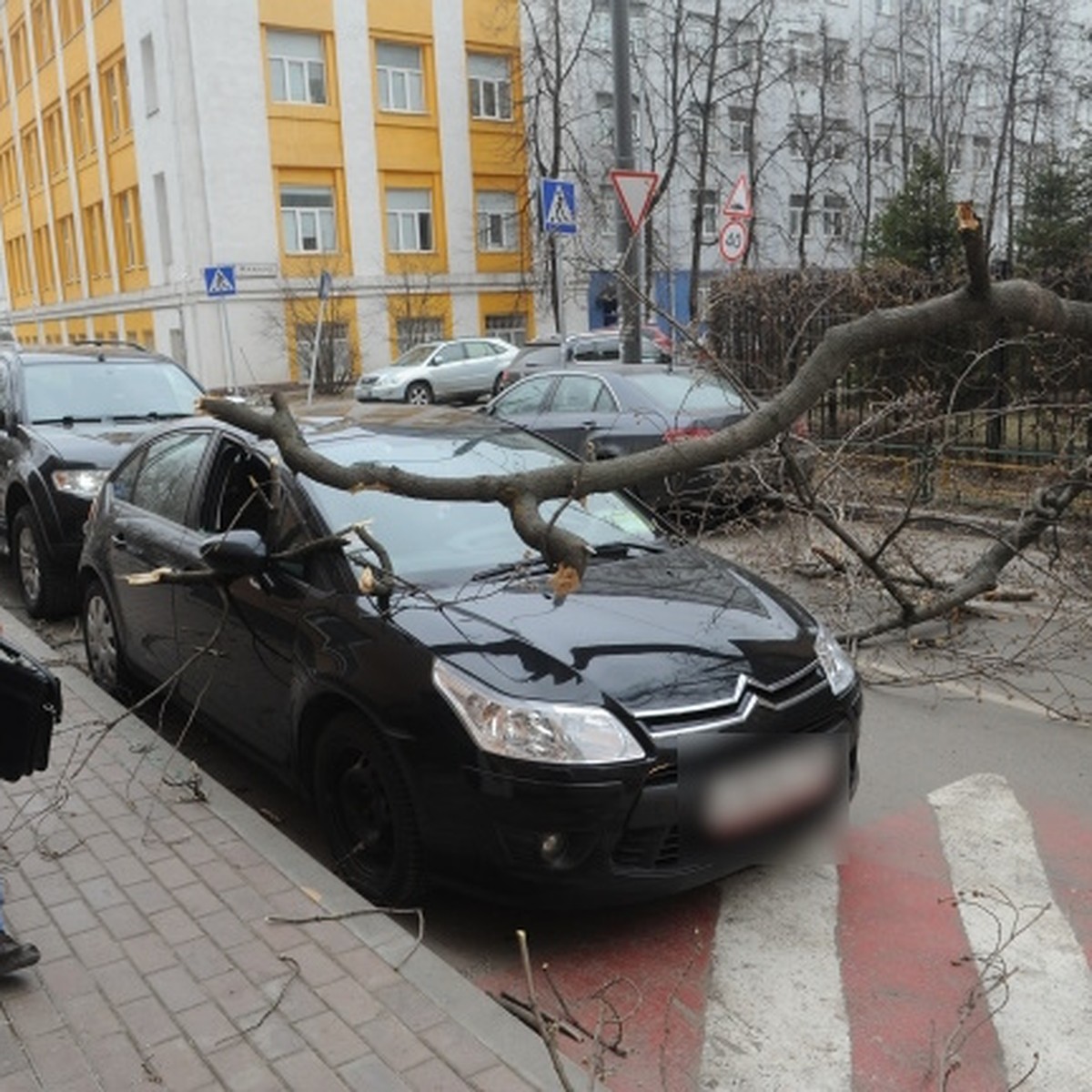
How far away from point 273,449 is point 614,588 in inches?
63.9

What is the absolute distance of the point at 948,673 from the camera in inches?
243

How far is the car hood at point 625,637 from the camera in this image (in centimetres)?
358

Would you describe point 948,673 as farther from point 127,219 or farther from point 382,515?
point 127,219

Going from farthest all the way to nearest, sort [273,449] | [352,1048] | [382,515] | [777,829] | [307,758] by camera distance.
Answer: [273,449] < [382,515] < [307,758] < [777,829] < [352,1048]

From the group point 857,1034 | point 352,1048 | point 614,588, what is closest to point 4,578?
point 614,588

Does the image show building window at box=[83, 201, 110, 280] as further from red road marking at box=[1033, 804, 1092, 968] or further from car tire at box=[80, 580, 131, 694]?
red road marking at box=[1033, 804, 1092, 968]

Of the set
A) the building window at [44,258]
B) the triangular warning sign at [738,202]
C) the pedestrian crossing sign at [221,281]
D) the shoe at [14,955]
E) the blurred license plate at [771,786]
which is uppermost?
the building window at [44,258]

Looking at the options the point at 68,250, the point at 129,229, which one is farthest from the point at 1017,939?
the point at 68,250

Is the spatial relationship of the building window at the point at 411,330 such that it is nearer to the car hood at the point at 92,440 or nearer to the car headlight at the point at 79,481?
the car hood at the point at 92,440

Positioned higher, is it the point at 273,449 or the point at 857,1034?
the point at 273,449

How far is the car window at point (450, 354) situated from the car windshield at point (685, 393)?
16.6 meters

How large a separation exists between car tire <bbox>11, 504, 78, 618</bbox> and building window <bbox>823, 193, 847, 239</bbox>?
37961mm

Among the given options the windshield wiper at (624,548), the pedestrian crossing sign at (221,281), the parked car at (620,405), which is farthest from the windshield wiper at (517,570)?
the pedestrian crossing sign at (221,281)

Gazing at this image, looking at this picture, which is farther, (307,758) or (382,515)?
(382,515)
